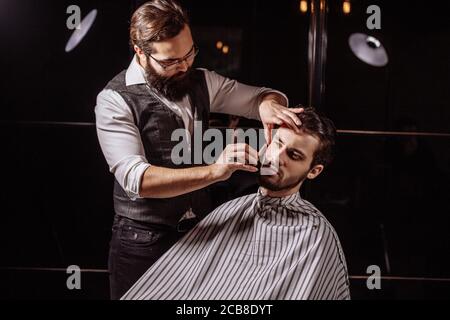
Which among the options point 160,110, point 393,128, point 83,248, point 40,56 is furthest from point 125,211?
point 393,128

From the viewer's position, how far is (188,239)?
1.97 m

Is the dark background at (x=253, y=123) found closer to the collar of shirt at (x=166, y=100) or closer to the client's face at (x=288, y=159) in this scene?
the collar of shirt at (x=166, y=100)

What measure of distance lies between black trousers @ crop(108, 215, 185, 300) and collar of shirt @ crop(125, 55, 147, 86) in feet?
1.89

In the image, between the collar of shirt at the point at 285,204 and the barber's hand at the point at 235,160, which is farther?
the collar of shirt at the point at 285,204

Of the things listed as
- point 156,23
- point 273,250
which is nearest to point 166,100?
point 156,23

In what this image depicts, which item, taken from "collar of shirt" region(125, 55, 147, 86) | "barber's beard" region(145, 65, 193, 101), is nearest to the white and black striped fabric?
"barber's beard" region(145, 65, 193, 101)

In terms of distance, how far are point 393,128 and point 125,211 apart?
1.40 meters

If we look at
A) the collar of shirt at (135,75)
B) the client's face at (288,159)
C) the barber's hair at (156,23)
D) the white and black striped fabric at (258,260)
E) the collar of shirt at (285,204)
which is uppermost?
the barber's hair at (156,23)

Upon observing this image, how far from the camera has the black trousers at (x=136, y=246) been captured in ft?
6.52

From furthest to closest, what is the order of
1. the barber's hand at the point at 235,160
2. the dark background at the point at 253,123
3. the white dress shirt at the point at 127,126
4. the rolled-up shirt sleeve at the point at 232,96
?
the dark background at the point at 253,123, the rolled-up shirt sleeve at the point at 232,96, the white dress shirt at the point at 127,126, the barber's hand at the point at 235,160

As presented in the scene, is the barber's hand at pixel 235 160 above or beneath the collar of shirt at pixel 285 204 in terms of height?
above

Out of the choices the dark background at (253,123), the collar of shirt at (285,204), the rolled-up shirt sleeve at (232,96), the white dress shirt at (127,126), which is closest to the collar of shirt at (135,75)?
the white dress shirt at (127,126)

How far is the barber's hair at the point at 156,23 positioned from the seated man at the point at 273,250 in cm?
57

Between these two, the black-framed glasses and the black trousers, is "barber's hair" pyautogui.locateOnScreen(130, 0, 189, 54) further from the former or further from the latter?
the black trousers
